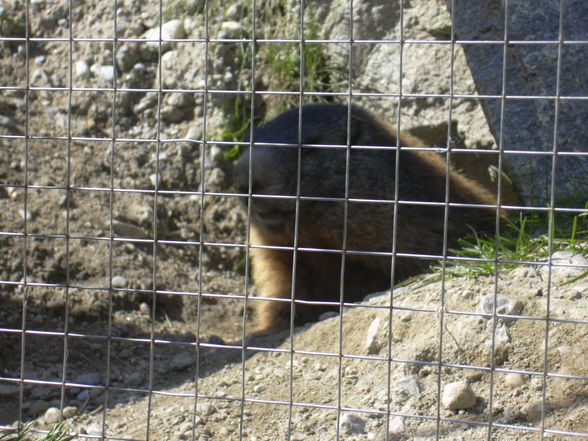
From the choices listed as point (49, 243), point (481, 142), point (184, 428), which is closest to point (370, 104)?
point (481, 142)

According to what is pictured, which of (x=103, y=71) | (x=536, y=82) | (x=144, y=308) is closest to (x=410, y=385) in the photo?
(x=536, y=82)

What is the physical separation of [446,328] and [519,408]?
1.65 feet

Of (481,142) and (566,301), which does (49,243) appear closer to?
(481,142)

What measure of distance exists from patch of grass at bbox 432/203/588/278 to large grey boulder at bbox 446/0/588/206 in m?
0.18

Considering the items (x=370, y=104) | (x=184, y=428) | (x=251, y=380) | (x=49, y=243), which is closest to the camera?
(x=184, y=428)

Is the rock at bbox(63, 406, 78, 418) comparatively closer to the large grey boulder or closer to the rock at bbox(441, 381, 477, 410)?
the rock at bbox(441, 381, 477, 410)

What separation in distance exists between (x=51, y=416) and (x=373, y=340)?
138 centimetres

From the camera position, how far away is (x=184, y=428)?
2.96 meters

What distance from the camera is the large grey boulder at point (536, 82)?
4273 millimetres

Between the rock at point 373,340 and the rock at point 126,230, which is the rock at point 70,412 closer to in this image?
the rock at point 373,340

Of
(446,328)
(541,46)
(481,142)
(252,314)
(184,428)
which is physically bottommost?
(252,314)

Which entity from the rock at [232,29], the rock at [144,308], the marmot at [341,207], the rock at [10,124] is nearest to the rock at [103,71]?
the rock at [10,124]

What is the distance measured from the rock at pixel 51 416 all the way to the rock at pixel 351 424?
1239 mm

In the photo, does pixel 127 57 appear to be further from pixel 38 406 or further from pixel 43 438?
pixel 43 438
